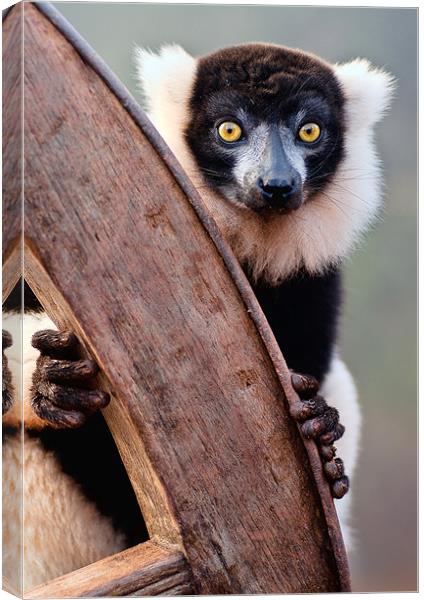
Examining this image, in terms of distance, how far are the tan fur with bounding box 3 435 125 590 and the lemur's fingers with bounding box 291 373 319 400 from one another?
869 mm

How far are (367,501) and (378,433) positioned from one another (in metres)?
0.26

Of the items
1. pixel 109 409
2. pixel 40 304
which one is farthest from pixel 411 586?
pixel 40 304

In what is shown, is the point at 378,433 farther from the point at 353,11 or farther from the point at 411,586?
the point at 353,11

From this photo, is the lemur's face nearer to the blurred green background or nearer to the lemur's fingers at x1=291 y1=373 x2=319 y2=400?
the blurred green background

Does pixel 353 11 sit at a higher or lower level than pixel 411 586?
higher

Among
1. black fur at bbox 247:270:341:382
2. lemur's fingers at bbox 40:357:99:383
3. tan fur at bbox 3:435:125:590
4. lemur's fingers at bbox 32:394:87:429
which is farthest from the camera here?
black fur at bbox 247:270:341:382

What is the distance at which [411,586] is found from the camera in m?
2.96

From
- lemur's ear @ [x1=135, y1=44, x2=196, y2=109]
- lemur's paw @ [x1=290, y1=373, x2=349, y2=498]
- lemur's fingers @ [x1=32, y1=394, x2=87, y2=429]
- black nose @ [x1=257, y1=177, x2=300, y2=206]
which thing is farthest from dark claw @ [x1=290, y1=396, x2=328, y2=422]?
lemur's ear @ [x1=135, y1=44, x2=196, y2=109]

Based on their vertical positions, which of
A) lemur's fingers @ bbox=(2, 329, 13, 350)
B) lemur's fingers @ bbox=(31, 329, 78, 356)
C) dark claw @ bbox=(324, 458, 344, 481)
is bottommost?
dark claw @ bbox=(324, 458, 344, 481)

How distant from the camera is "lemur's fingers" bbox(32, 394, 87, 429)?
2.52 metres

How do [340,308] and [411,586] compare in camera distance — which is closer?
[411,586]

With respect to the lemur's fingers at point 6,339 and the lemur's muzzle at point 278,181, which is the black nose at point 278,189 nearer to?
the lemur's muzzle at point 278,181

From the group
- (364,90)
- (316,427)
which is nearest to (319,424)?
(316,427)

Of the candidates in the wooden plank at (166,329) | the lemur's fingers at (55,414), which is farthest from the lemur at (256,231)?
the wooden plank at (166,329)
